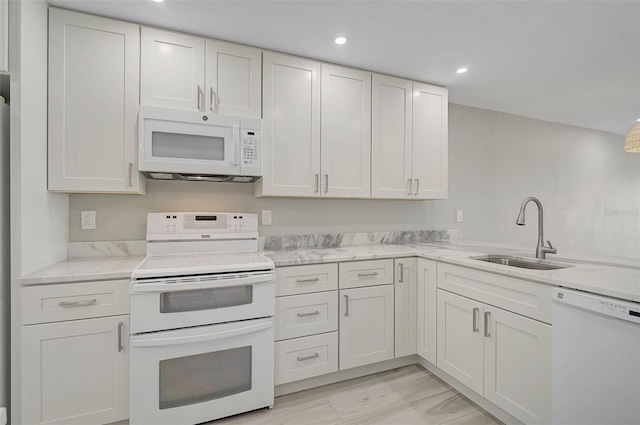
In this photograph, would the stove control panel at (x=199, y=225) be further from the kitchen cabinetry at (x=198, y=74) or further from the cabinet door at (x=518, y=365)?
the cabinet door at (x=518, y=365)

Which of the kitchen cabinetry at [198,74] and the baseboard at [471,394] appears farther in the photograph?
the kitchen cabinetry at [198,74]

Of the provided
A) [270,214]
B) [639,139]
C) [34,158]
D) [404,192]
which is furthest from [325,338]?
[639,139]

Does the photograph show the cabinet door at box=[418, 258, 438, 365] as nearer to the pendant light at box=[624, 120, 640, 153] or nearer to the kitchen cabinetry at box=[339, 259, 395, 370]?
the kitchen cabinetry at box=[339, 259, 395, 370]

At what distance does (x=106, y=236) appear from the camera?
6.52 ft

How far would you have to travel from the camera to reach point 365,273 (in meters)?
2.08

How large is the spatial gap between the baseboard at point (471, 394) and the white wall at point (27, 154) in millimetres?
2402

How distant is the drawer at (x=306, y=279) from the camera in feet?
6.07

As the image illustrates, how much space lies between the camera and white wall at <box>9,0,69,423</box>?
138cm

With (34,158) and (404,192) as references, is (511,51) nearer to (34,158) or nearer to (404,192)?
(404,192)

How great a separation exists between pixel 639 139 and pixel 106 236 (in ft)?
13.6

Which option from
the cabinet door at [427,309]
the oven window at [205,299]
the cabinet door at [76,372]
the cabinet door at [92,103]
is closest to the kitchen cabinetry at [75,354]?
the cabinet door at [76,372]

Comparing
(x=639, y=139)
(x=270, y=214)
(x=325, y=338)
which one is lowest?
(x=325, y=338)

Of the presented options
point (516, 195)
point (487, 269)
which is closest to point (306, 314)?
point (487, 269)

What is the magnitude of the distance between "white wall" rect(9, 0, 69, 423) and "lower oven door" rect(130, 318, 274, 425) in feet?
1.77
